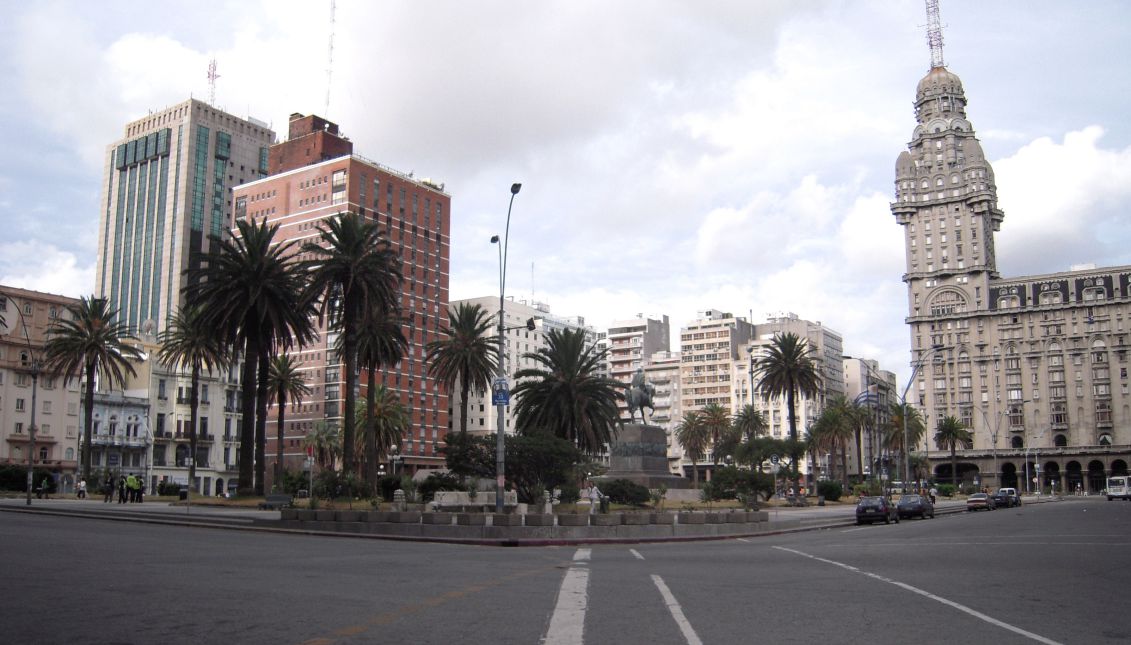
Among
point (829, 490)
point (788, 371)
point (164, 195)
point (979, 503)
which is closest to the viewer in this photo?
point (979, 503)

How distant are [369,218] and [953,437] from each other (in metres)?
94.0

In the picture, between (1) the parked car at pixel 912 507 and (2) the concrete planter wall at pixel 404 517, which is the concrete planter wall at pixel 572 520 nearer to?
(2) the concrete planter wall at pixel 404 517

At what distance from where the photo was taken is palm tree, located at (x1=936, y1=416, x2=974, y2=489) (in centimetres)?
13612

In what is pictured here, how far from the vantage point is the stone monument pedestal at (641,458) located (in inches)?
2223

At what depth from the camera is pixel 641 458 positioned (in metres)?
57.1

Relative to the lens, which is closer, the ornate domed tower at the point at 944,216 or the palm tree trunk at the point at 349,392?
the palm tree trunk at the point at 349,392

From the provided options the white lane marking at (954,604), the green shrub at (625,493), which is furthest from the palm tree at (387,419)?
the white lane marking at (954,604)

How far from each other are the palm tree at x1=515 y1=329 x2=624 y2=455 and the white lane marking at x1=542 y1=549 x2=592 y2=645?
4915 centimetres

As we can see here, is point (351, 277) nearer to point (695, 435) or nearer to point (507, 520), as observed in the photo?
point (507, 520)

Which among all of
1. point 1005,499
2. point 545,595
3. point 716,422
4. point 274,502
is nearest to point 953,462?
point 716,422

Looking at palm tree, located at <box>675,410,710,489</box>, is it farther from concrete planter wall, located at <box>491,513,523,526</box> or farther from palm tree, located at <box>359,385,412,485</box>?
concrete planter wall, located at <box>491,513,523,526</box>

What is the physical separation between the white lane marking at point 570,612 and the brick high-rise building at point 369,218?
10684 centimetres

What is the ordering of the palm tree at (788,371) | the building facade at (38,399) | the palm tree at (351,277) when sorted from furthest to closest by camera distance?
the building facade at (38,399), the palm tree at (788,371), the palm tree at (351,277)

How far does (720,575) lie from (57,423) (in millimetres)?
96566
